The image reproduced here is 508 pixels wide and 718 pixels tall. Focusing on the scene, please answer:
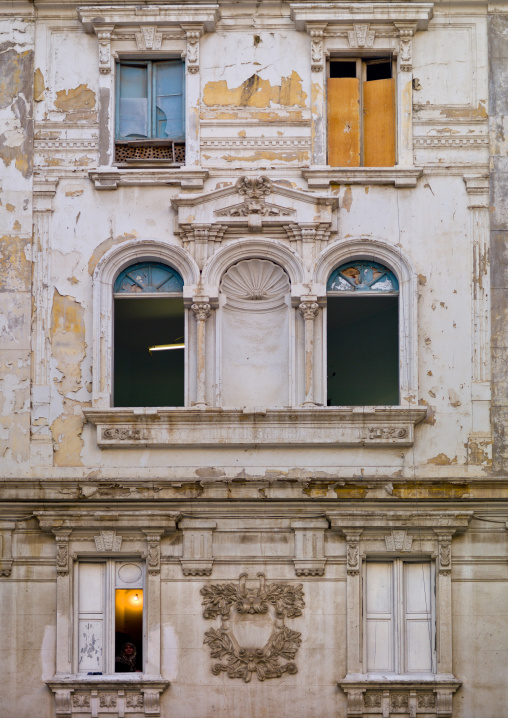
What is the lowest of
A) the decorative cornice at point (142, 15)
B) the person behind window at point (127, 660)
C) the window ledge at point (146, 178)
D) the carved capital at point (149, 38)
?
the person behind window at point (127, 660)

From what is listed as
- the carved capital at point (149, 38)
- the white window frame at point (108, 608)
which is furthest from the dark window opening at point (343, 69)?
the white window frame at point (108, 608)

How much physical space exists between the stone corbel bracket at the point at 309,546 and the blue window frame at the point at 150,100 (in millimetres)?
5703

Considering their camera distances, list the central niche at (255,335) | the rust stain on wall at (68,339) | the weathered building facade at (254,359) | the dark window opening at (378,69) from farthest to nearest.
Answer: the dark window opening at (378,69) → the central niche at (255,335) → the rust stain on wall at (68,339) → the weathered building facade at (254,359)

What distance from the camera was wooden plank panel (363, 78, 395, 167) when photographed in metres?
21.1

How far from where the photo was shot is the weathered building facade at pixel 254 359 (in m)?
19.8

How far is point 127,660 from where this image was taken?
65.4 feet

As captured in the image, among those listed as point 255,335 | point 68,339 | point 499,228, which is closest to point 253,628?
point 255,335

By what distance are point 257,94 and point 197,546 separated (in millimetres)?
6351

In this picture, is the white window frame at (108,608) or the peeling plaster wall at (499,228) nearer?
the white window frame at (108,608)

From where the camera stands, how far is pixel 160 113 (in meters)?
21.3

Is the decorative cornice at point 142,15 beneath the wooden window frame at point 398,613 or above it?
above

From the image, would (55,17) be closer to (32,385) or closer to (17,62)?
(17,62)

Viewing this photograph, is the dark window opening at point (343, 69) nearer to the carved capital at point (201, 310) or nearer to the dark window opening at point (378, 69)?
the dark window opening at point (378, 69)

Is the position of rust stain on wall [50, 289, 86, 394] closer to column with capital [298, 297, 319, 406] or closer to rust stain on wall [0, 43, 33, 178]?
rust stain on wall [0, 43, 33, 178]
